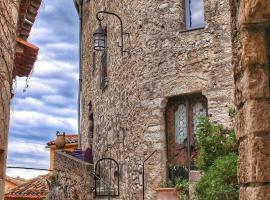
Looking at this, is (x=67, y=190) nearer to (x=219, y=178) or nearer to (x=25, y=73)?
(x=25, y=73)

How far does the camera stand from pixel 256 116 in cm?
283

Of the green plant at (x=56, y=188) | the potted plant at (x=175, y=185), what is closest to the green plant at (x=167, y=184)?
the potted plant at (x=175, y=185)

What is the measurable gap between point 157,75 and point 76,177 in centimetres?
307

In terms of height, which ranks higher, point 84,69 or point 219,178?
point 84,69

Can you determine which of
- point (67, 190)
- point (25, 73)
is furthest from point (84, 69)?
point (25, 73)

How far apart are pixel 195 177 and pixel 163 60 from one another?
3.63m

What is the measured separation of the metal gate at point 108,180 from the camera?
37.2ft

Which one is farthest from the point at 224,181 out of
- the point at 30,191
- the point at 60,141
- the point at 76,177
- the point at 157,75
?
the point at 30,191

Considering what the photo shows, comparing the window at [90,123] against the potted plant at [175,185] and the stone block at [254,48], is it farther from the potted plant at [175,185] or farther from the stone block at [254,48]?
the stone block at [254,48]

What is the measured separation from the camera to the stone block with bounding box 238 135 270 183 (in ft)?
8.98

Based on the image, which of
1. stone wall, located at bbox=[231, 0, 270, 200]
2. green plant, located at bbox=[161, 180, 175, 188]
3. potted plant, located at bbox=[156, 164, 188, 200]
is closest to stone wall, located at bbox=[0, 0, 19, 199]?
stone wall, located at bbox=[231, 0, 270, 200]

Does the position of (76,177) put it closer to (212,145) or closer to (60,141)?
(60,141)

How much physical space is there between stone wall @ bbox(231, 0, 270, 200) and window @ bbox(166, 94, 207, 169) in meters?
6.81

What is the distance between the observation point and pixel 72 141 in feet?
82.3
